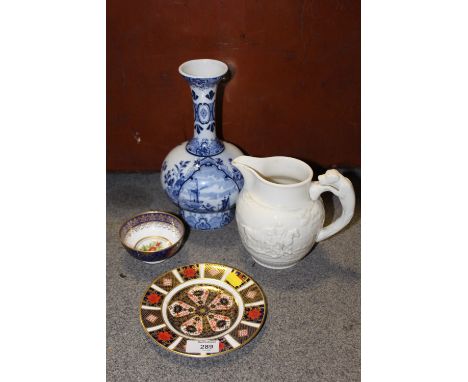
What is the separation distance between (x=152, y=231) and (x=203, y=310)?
0.88ft

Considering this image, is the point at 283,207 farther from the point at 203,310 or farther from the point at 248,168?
the point at 203,310

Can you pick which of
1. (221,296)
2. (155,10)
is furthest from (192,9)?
(221,296)

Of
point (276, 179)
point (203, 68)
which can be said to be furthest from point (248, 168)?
point (203, 68)

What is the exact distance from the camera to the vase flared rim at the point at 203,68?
3.89 ft

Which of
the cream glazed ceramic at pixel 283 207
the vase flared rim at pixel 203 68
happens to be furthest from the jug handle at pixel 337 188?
the vase flared rim at pixel 203 68

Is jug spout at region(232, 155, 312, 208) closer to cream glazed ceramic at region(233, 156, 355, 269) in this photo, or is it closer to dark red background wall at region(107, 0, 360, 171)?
cream glazed ceramic at region(233, 156, 355, 269)

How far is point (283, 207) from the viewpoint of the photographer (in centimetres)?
105

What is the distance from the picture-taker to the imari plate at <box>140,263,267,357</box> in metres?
0.96

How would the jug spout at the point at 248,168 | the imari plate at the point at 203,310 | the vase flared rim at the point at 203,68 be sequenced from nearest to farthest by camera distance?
1. the imari plate at the point at 203,310
2. the jug spout at the point at 248,168
3. the vase flared rim at the point at 203,68

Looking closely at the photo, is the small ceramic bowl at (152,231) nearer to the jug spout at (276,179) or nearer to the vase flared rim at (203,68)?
the jug spout at (276,179)

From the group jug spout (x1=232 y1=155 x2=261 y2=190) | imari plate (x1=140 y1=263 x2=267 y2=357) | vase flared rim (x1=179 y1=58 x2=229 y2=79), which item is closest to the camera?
imari plate (x1=140 y1=263 x2=267 y2=357)

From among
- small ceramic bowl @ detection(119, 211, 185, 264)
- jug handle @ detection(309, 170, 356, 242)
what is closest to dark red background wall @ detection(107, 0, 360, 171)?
small ceramic bowl @ detection(119, 211, 185, 264)

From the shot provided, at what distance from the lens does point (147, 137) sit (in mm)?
1437

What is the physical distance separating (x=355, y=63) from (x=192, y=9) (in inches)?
17.0
